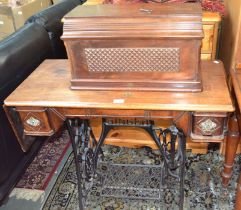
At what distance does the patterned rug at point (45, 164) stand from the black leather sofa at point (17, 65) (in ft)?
0.42

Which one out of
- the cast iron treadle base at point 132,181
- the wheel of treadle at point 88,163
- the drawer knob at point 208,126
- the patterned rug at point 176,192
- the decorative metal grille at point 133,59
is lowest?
the patterned rug at point 176,192

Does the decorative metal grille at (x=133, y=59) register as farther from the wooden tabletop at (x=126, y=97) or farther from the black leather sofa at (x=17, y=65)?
the black leather sofa at (x=17, y=65)

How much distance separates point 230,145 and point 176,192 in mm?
405

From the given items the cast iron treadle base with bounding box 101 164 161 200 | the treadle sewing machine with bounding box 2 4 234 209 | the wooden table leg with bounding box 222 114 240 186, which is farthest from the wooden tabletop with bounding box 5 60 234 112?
the cast iron treadle base with bounding box 101 164 161 200

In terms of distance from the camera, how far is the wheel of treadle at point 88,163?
1512 millimetres

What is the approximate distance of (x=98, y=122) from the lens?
6.16 ft

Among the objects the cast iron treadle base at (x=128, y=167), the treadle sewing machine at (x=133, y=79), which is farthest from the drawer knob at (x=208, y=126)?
the cast iron treadle base at (x=128, y=167)

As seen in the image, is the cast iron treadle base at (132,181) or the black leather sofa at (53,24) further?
the black leather sofa at (53,24)

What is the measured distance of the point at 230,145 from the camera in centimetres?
154

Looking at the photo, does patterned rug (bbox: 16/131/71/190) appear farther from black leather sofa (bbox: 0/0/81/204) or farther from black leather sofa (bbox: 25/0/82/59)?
black leather sofa (bbox: 25/0/82/59)

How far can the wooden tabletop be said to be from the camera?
109cm

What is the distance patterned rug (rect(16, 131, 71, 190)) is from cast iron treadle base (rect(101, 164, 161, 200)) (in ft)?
1.33

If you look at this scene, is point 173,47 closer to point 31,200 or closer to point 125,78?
point 125,78

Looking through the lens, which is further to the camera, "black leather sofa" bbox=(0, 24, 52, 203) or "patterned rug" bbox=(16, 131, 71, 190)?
"patterned rug" bbox=(16, 131, 71, 190)
